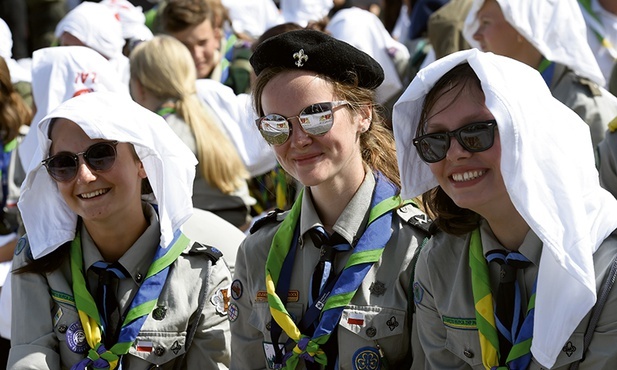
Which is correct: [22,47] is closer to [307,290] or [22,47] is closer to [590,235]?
[307,290]

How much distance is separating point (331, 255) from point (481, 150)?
918 millimetres

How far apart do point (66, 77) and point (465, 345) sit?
12.5 ft

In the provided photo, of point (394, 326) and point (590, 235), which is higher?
point (590, 235)

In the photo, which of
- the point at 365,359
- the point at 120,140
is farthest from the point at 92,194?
the point at 365,359

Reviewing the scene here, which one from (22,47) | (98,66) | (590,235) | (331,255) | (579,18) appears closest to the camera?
(590,235)

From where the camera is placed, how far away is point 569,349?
10.7 feet

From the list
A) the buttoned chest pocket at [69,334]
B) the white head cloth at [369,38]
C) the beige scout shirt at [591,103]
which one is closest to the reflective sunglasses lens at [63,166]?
the buttoned chest pocket at [69,334]

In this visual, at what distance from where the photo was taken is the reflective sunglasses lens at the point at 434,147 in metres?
3.43

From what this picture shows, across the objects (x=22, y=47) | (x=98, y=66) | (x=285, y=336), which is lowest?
(x=22, y=47)

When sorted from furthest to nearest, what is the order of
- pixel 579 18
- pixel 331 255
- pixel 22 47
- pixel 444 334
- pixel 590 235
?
pixel 22 47 → pixel 579 18 → pixel 331 255 → pixel 444 334 → pixel 590 235

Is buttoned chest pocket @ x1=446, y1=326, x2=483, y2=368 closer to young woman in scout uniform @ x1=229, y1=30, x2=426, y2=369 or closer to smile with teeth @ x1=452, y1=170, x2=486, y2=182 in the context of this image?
young woman in scout uniform @ x1=229, y1=30, x2=426, y2=369

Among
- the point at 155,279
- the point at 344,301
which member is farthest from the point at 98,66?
the point at 344,301

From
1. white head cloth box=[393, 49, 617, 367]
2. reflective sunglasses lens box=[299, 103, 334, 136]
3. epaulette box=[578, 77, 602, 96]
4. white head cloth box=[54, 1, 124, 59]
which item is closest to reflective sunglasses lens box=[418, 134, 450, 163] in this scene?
white head cloth box=[393, 49, 617, 367]

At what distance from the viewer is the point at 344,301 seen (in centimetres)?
390
